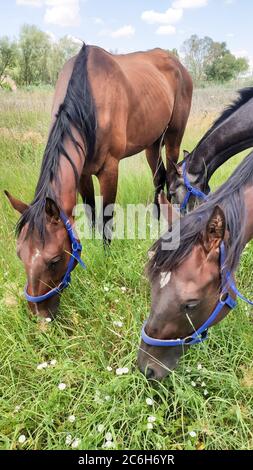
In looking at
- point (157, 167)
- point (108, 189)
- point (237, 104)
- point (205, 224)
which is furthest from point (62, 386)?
point (157, 167)

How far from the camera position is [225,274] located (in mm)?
1538

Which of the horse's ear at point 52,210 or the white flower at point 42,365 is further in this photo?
the horse's ear at point 52,210

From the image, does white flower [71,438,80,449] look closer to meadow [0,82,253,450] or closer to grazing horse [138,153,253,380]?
meadow [0,82,253,450]

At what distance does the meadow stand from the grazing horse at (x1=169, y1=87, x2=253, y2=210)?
0.84m

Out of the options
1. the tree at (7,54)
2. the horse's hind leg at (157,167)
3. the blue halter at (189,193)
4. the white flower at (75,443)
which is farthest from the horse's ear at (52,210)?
the tree at (7,54)

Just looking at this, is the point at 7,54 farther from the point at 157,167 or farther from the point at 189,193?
the point at 189,193

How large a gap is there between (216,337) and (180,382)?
1.62ft

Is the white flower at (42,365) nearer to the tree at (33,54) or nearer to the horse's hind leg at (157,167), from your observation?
the horse's hind leg at (157,167)

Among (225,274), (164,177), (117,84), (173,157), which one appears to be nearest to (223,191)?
(225,274)

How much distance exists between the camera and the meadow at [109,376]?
1669 mm

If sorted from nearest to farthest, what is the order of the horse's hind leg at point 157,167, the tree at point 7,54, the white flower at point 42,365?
the white flower at point 42,365
the horse's hind leg at point 157,167
the tree at point 7,54

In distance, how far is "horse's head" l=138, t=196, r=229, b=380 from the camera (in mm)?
1503

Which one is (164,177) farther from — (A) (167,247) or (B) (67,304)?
(A) (167,247)

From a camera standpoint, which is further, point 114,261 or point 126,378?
point 114,261
